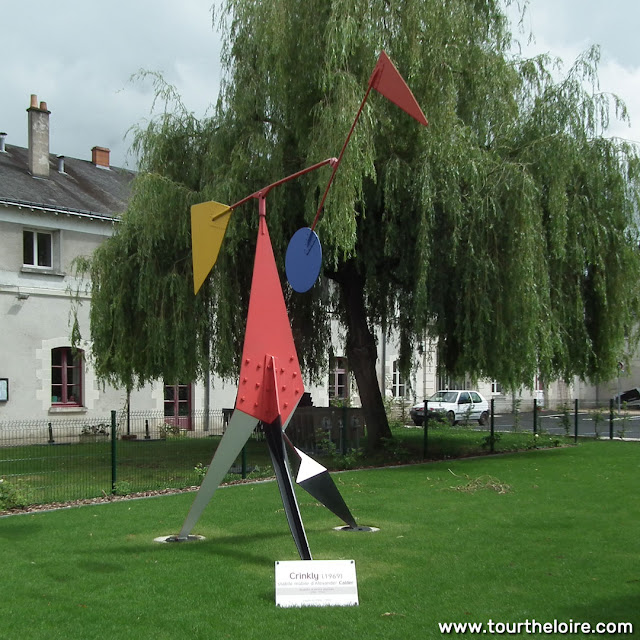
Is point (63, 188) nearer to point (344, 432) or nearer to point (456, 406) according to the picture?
point (344, 432)

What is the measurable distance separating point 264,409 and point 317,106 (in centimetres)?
728

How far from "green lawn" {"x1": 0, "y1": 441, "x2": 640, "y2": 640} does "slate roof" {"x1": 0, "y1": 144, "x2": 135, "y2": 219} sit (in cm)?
1296

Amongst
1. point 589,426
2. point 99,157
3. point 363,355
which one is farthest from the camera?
point 99,157

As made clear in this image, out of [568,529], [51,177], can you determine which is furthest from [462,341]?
[51,177]

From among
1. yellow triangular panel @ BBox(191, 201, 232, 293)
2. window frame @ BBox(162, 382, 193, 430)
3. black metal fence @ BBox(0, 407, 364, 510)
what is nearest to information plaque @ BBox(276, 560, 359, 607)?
yellow triangular panel @ BBox(191, 201, 232, 293)

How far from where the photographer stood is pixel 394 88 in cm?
684

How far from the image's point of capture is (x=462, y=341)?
14359 mm

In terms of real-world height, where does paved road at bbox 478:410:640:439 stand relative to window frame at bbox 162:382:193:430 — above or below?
below

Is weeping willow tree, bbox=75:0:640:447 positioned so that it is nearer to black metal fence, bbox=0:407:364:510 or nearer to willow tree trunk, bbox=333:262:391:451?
willow tree trunk, bbox=333:262:391:451

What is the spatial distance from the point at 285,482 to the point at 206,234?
271 centimetres

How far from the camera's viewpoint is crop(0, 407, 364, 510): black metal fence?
12.0 m

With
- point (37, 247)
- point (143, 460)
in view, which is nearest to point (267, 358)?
point (143, 460)

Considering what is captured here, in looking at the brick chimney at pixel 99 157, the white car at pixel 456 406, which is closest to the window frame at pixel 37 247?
the brick chimney at pixel 99 157

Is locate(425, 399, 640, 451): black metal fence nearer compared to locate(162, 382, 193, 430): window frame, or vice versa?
locate(425, 399, 640, 451): black metal fence
